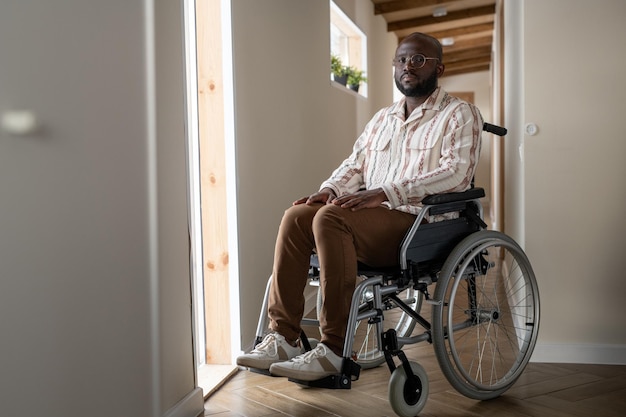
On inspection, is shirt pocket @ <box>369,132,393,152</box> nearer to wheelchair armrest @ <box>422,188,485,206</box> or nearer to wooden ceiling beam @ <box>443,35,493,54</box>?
wheelchair armrest @ <box>422,188,485,206</box>

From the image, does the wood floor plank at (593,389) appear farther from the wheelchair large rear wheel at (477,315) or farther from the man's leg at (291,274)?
the man's leg at (291,274)

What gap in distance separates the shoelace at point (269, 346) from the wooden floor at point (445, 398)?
0.82 feet

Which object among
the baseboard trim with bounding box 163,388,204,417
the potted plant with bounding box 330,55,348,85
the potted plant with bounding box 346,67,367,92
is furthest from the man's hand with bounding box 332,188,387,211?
the potted plant with bounding box 346,67,367,92

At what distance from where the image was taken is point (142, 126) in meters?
1.89

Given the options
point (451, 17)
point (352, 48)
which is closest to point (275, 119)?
point (352, 48)

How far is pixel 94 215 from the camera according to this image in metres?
1.61

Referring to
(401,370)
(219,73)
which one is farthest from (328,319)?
(219,73)

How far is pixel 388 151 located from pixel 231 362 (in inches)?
41.9

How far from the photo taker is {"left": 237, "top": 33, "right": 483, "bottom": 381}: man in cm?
198

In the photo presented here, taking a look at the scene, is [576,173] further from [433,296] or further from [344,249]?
[344,249]

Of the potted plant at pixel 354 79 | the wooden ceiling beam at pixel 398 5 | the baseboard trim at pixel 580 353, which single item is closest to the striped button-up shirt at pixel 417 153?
the baseboard trim at pixel 580 353

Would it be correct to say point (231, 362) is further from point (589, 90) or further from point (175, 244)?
point (589, 90)

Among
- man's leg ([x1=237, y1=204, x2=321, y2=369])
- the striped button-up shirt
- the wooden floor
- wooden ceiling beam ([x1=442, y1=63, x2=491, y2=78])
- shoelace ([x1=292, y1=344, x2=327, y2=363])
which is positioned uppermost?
wooden ceiling beam ([x1=442, y1=63, x2=491, y2=78])

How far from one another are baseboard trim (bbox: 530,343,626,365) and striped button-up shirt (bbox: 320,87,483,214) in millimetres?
854
